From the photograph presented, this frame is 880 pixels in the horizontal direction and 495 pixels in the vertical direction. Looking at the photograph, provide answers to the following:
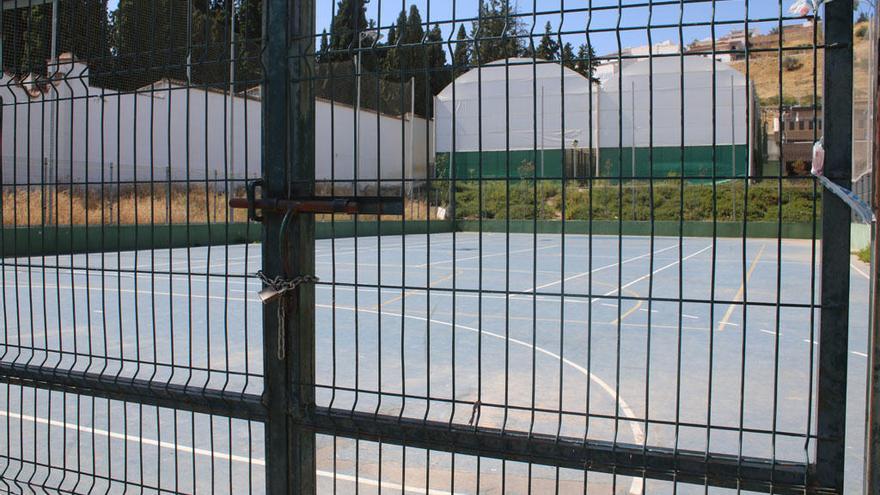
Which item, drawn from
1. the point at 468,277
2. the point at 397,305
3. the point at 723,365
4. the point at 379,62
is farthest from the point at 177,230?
the point at 379,62

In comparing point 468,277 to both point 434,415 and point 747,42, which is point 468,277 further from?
point 747,42

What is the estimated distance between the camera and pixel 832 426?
1952mm

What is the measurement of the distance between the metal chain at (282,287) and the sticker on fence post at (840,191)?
5.17ft

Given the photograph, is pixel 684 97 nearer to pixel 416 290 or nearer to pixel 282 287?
pixel 282 287

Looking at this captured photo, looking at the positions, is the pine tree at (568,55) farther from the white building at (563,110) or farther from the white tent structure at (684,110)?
the white tent structure at (684,110)

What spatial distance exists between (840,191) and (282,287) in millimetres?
1688

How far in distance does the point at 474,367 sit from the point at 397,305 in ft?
17.3

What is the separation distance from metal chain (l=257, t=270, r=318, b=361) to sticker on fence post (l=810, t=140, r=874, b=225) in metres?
1.57

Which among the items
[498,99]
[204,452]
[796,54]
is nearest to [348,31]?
[796,54]

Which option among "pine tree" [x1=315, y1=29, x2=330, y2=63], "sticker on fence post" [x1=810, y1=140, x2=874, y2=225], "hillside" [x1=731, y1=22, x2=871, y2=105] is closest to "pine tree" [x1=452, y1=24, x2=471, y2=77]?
"pine tree" [x1=315, y1=29, x2=330, y2=63]

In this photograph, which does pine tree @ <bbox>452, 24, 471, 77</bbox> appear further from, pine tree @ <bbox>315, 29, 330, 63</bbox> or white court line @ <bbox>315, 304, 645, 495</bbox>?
white court line @ <bbox>315, 304, 645, 495</bbox>

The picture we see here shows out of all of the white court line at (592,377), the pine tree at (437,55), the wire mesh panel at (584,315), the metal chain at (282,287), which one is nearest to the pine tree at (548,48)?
the wire mesh panel at (584,315)

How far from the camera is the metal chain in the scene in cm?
247

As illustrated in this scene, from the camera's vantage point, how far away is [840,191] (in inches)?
72.1
